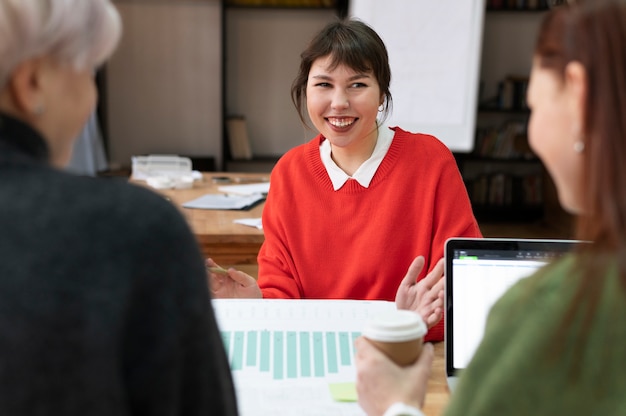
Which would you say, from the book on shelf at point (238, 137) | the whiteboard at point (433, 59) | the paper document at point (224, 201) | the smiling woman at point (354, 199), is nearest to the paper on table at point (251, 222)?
the paper document at point (224, 201)

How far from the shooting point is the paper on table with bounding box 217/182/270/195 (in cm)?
312

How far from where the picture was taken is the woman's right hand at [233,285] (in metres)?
1.51

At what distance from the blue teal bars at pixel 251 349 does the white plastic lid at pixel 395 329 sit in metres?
0.39

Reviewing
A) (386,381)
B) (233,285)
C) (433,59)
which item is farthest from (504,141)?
(386,381)

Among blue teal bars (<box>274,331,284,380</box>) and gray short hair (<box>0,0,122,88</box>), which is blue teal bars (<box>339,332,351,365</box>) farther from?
gray short hair (<box>0,0,122,88</box>)

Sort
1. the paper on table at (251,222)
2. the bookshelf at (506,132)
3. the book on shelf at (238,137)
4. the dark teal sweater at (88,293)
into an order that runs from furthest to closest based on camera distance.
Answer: the bookshelf at (506,132)
the book on shelf at (238,137)
the paper on table at (251,222)
the dark teal sweater at (88,293)

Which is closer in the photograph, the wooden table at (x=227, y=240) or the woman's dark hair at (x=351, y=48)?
the woman's dark hair at (x=351, y=48)

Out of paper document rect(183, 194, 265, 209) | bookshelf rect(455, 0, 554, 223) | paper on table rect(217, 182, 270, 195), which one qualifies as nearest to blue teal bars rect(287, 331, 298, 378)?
paper document rect(183, 194, 265, 209)

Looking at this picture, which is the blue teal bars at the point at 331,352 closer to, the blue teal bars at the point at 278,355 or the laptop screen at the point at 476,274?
the blue teal bars at the point at 278,355

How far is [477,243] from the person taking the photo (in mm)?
1157

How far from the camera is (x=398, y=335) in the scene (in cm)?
86

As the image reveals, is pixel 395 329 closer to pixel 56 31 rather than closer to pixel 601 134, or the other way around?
pixel 601 134

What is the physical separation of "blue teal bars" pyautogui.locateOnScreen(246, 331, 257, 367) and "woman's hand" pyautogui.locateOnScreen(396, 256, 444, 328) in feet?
1.00

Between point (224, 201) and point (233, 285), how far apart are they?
1.40 m
